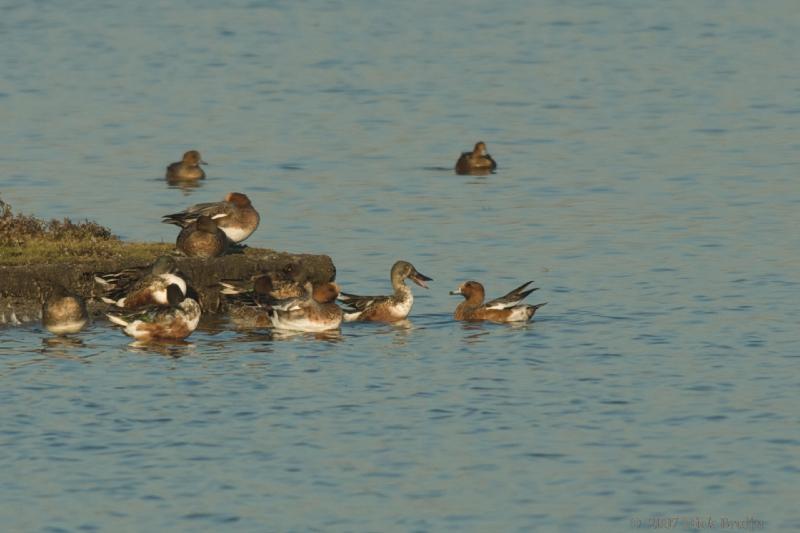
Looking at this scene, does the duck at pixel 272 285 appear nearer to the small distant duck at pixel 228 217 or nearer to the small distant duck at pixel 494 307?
the small distant duck at pixel 228 217

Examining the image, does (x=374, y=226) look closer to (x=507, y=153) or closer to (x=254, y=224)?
(x=254, y=224)

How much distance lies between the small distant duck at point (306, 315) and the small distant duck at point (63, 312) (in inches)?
83.4

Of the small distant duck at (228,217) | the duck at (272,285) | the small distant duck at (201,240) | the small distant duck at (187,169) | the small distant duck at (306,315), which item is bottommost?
the small distant duck at (306,315)

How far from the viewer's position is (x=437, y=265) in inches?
926

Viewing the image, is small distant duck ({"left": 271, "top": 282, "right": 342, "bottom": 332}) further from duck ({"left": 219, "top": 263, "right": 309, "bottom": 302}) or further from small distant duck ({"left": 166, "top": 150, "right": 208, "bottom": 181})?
small distant duck ({"left": 166, "top": 150, "right": 208, "bottom": 181})

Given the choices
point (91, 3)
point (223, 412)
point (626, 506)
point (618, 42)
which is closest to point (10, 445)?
point (223, 412)

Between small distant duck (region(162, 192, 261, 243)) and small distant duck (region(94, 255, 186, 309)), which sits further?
small distant duck (region(162, 192, 261, 243))

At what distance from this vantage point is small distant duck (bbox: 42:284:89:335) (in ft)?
61.7

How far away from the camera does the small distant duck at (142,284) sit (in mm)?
19766

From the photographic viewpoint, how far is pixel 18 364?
1769 cm

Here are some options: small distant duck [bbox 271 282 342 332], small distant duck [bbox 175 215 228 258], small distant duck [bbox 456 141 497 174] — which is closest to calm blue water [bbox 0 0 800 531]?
small distant duck [bbox 271 282 342 332]

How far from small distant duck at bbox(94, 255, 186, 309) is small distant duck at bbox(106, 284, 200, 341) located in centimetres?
39

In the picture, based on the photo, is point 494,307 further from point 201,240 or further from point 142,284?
point 142,284

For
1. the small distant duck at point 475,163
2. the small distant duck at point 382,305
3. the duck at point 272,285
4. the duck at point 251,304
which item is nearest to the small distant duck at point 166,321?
the duck at point 251,304
